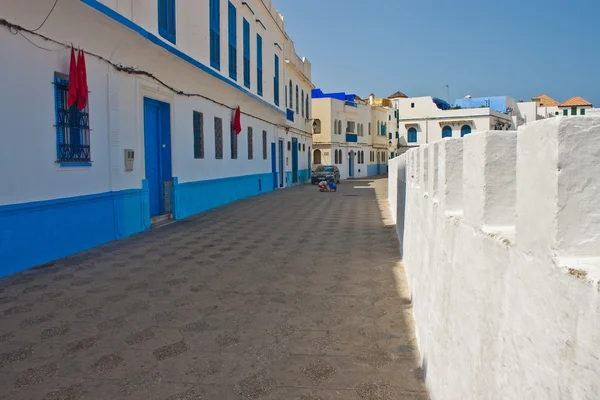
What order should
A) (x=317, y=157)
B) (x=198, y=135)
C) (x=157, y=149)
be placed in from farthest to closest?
(x=317, y=157)
(x=198, y=135)
(x=157, y=149)

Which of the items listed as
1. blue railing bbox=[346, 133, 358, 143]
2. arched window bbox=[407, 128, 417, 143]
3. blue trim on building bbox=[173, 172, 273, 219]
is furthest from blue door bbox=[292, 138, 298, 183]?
arched window bbox=[407, 128, 417, 143]

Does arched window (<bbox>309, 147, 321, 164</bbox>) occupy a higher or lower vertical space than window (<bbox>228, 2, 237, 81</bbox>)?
lower

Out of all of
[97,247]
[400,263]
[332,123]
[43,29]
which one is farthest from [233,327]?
[332,123]

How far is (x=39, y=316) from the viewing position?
447 centimetres

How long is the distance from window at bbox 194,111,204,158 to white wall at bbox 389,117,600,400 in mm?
11633

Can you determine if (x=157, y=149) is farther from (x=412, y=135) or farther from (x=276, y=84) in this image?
(x=412, y=135)

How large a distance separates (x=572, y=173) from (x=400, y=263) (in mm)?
5810

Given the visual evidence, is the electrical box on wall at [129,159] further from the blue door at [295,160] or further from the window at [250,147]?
the blue door at [295,160]

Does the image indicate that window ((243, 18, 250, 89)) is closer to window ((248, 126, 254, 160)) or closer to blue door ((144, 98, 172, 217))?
window ((248, 126, 254, 160))

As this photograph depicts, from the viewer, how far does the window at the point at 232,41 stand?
15852 mm

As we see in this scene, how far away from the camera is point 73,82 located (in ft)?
23.5

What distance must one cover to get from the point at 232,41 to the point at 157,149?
6537 mm

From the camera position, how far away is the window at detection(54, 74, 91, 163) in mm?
7160

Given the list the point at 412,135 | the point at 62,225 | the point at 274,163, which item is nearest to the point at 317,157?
the point at 412,135
